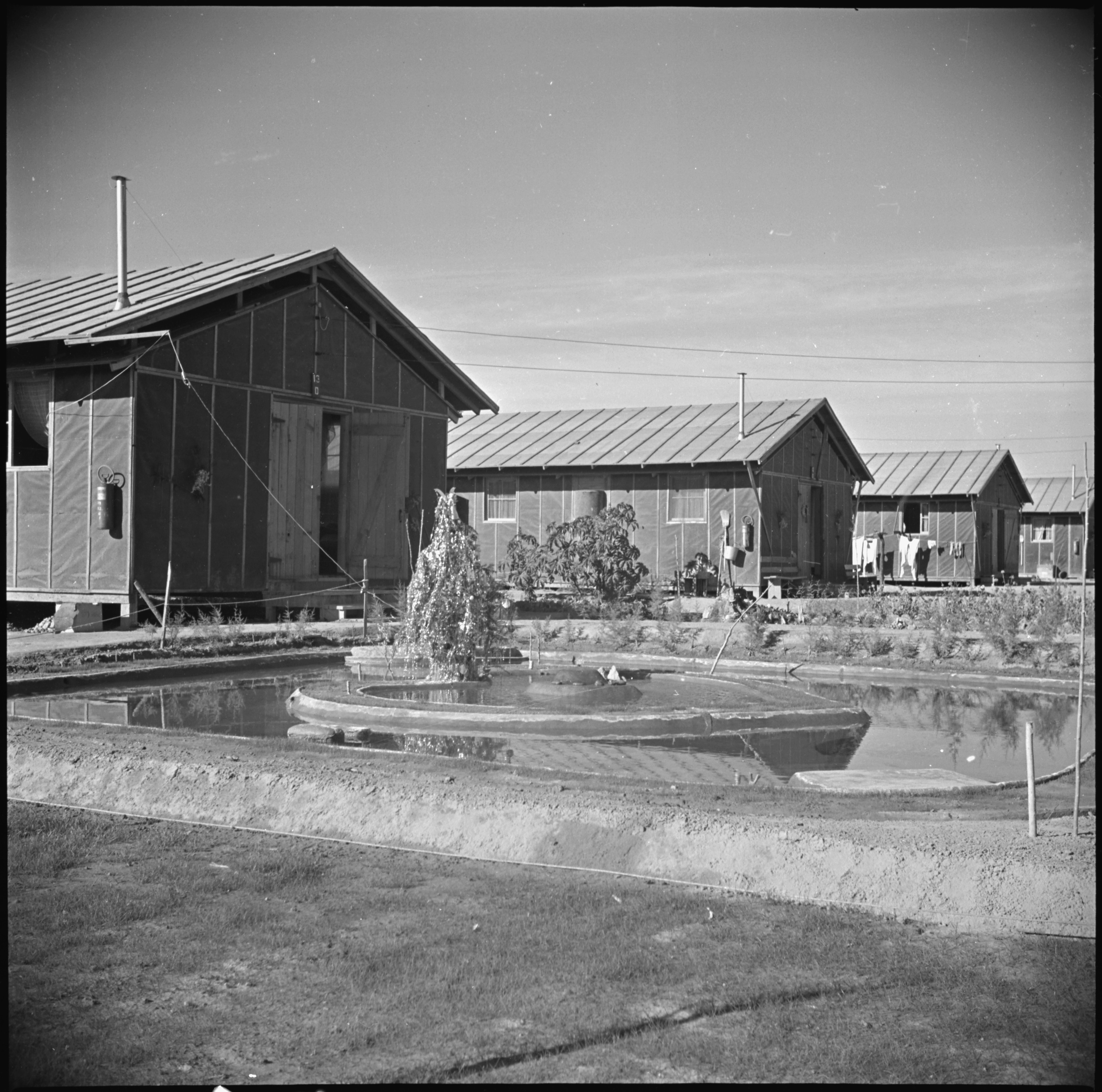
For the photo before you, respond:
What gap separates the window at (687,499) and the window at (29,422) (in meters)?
16.2

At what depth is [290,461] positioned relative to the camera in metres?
21.2

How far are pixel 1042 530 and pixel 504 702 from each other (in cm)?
4512

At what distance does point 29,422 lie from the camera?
19.3 m

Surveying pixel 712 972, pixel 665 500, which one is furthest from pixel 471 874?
pixel 665 500

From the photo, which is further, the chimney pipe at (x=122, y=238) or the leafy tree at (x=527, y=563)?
the leafy tree at (x=527, y=563)

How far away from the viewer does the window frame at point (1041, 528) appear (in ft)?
166

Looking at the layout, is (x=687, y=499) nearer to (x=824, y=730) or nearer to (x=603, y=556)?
(x=603, y=556)

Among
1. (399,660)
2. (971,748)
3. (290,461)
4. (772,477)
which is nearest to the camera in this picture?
(971,748)

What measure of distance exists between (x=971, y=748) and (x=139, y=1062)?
25.2 ft

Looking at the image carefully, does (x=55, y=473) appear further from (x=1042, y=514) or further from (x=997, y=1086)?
(x=1042, y=514)

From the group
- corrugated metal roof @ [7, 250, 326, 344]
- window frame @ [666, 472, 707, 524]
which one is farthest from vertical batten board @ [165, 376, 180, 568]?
window frame @ [666, 472, 707, 524]

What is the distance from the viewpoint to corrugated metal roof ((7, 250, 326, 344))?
17797 mm

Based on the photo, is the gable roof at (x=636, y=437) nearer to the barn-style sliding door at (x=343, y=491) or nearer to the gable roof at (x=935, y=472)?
the gable roof at (x=935, y=472)

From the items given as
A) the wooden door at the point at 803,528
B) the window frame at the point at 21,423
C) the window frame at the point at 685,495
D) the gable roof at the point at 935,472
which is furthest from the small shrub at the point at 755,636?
the gable roof at the point at 935,472
